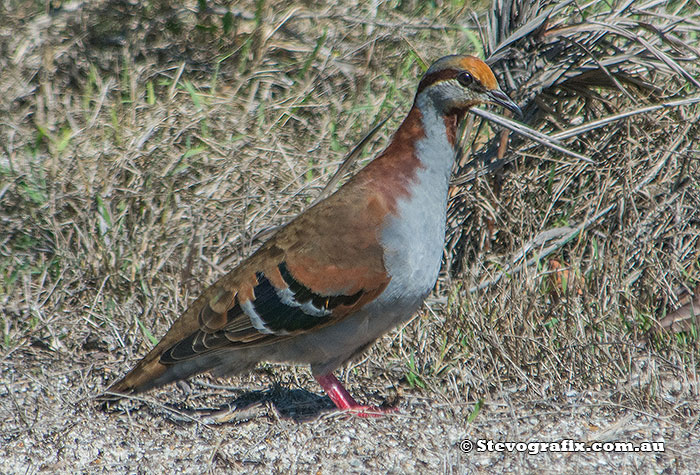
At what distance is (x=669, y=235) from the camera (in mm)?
4094

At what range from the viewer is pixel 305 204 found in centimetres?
454

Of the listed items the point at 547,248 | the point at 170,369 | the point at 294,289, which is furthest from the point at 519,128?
the point at 170,369

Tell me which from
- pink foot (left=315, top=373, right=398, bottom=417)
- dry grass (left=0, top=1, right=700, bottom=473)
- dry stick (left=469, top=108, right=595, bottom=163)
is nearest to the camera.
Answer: dry grass (left=0, top=1, right=700, bottom=473)

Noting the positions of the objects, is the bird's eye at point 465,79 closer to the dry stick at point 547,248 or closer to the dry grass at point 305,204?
the dry grass at point 305,204

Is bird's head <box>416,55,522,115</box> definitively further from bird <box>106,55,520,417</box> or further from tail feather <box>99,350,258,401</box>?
tail feather <box>99,350,258,401</box>

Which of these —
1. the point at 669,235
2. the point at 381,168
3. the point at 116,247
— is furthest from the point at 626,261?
the point at 116,247

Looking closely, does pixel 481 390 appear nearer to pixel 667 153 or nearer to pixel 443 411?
pixel 443 411

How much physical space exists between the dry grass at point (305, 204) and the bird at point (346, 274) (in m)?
0.23

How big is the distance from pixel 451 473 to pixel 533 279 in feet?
4.02

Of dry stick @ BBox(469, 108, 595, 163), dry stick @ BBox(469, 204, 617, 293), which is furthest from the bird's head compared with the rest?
dry stick @ BBox(469, 204, 617, 293)

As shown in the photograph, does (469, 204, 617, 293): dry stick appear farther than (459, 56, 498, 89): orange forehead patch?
Yes

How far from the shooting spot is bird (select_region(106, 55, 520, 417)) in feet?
11.0

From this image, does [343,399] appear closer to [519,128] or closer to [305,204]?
[305,204]

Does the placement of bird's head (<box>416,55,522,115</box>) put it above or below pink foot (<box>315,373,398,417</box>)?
above
